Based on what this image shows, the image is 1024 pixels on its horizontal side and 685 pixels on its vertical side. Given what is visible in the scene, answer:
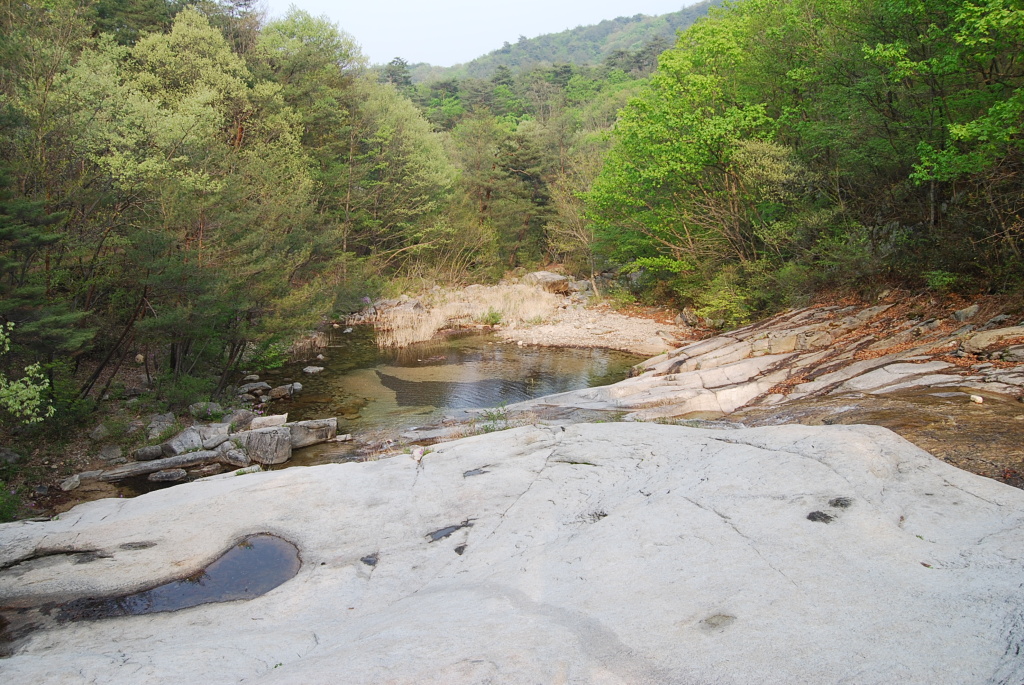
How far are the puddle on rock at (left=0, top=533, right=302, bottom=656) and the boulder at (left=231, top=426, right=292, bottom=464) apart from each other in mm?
7833

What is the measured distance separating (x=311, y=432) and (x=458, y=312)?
61.9 ft

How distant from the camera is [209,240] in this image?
17891 mm

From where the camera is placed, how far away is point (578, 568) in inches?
259

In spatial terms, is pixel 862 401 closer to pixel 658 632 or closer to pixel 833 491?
pixel 833 491

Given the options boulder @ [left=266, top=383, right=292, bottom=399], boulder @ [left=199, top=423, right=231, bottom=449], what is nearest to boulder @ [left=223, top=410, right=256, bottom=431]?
boulder @ [left=199, top=423, right=231, bottom=449]

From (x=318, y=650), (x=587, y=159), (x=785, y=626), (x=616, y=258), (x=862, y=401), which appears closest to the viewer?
(x=785, y=626)

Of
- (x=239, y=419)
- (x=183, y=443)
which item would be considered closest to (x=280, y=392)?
(x=239, y=419)

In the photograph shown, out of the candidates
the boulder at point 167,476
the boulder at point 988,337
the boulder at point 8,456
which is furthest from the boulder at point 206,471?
the boulder at point 988,337

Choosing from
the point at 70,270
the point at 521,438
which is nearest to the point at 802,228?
the point at 521,438

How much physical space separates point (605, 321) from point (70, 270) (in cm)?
2376

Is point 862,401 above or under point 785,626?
under

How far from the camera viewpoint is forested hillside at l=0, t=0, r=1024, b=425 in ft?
49.5

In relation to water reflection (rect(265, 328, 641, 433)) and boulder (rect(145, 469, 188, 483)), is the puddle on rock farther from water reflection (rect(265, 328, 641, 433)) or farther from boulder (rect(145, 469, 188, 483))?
water reflection (rect(265, 328, 641, 433))

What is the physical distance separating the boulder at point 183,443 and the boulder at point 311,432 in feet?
7.48
